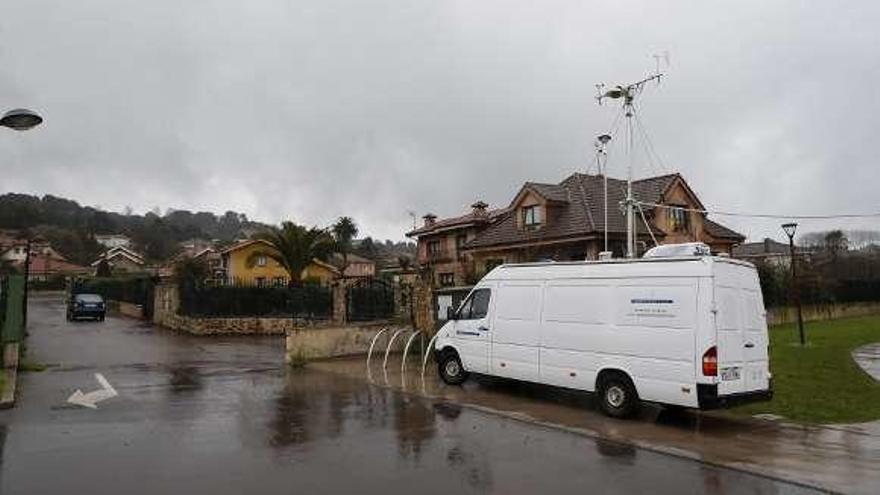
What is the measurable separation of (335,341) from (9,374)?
301 inches

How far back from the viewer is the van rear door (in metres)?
10.7

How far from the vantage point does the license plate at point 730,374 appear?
1063cm

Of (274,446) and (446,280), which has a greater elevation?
(446,280)

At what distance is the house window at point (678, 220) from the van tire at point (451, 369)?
28044mm

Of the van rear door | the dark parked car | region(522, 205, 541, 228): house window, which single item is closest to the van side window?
the van rear door

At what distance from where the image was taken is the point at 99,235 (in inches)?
4894

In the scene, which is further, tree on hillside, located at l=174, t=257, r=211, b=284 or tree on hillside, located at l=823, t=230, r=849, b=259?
tree on hillside, located at l=823, t=230, r=849, b=259

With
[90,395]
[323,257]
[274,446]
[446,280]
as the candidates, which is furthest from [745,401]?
[446,280]

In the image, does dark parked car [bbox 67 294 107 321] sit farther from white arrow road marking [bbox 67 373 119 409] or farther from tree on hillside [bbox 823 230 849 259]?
tree on hillside [bbox 823 230 849 259]

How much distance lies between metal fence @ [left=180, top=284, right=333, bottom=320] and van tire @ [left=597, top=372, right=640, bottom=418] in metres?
20.4

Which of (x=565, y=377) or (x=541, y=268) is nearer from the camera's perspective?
(x=565, y=377)

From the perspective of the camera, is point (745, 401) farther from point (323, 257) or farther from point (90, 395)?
point (323, 257)

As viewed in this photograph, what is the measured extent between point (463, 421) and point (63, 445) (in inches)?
210

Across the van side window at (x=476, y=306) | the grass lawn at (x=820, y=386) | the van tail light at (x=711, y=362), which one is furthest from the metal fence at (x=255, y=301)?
the van tail light at (x=711, y=362)
